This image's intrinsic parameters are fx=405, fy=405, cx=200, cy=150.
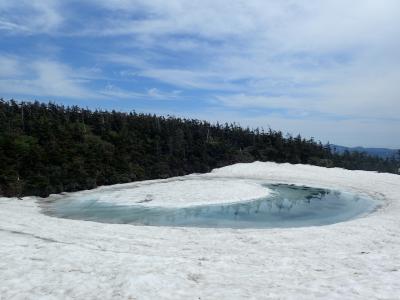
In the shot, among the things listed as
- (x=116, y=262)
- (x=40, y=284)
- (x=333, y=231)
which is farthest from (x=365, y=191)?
(x=40, y=284)

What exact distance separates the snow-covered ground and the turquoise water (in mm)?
3955

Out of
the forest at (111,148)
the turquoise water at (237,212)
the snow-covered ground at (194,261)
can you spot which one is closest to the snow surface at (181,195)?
the turquoise water at (237,212)

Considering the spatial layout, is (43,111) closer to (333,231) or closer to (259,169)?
(259,169)

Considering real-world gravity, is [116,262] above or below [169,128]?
below

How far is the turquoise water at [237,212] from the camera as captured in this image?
31.0 metres

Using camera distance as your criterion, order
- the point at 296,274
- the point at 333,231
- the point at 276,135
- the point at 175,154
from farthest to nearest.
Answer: the point at 276,135
the point at 175,154
the point at 333,231
the point at 296,274

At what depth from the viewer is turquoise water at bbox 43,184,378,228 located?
102 ft

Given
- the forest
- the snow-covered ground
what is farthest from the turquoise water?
the forest

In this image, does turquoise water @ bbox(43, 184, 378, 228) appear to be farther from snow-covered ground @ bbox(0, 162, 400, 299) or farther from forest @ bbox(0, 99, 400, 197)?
forest @ bbox(0, 99, 400, 197)

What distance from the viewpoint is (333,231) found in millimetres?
25422

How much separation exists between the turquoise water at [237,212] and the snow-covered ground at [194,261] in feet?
13.0

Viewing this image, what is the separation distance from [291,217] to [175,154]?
49.1 metres

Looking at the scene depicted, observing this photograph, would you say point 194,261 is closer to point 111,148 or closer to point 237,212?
point 237,212

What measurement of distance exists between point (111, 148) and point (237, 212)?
36888 millimetres
